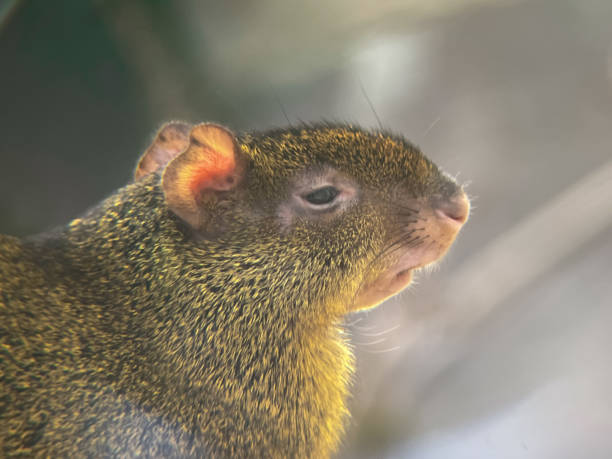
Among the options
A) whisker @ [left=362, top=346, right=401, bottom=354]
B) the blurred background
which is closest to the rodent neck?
the blurred background

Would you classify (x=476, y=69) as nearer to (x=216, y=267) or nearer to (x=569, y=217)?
(x=569, y=217)

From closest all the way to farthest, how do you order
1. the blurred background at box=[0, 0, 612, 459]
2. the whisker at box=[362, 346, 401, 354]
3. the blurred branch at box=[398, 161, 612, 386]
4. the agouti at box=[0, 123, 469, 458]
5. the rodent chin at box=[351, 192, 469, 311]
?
1. the agouti at box=[0, 123, 469, 458]
2. the rodent chin at box=[351, 192, 469, 311]
3. the blurred background at box=[0, 0, 612, 459]
4. the whisker at box=[362, 346, 401, 354]
5. the blurred branch at box=[398, 161, 612, 386]

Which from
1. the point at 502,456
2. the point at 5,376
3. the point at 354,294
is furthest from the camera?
the point at 502,456

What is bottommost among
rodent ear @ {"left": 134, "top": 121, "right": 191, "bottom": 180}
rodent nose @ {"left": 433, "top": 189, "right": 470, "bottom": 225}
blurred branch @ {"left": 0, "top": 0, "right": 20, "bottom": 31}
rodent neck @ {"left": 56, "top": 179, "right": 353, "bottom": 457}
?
rodent neck @ {"left": 56, "top": 179, "right": 353, "bottom": 457}

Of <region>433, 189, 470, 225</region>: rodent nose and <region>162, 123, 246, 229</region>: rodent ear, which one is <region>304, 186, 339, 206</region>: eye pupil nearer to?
<region>162, 123, 246, 229</region>: rodent ear

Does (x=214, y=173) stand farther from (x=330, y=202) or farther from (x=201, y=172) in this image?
(x=330, y=202)

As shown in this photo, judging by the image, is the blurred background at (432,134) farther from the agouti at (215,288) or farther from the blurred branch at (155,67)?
the agouti at (215,288)

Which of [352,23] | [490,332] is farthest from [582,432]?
[352,23]
